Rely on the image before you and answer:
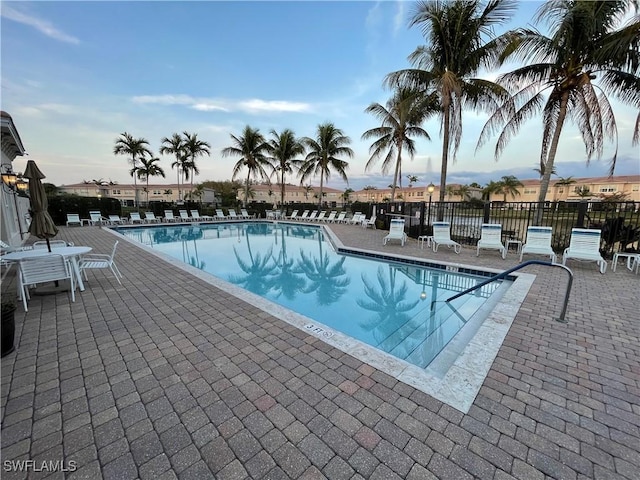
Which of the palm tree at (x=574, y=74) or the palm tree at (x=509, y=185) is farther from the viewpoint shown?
the palm tree at (x=509, y=185)

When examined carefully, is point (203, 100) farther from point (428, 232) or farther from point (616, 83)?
point (616, 83)

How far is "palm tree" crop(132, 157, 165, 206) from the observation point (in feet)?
82.7

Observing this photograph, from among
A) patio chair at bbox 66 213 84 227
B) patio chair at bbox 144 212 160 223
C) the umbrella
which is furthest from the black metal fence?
patio chair at bbox 66 213 84 227

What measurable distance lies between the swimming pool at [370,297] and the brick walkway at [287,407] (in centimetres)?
45

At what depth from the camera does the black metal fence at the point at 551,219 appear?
6551 millimetres

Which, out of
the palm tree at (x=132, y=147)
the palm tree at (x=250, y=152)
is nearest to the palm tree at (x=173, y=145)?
the palm tree at (x=132, y=147)

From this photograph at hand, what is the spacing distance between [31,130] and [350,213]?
702 inches

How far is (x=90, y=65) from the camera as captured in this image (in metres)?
9.83

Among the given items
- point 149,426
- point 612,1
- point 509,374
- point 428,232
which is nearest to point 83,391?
point 149,426

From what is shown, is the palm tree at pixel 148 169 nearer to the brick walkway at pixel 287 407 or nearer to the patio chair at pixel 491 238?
the brick walkway at pixel 287 407

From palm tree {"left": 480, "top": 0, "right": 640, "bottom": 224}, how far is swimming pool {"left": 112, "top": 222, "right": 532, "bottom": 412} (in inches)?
199

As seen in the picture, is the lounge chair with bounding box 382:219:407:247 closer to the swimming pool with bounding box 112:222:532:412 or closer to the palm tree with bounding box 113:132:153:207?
the swimming pool with bounding box 112:222:532:412

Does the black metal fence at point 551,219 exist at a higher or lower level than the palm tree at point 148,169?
lower

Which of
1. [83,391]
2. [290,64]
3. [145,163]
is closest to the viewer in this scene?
[83,391]
